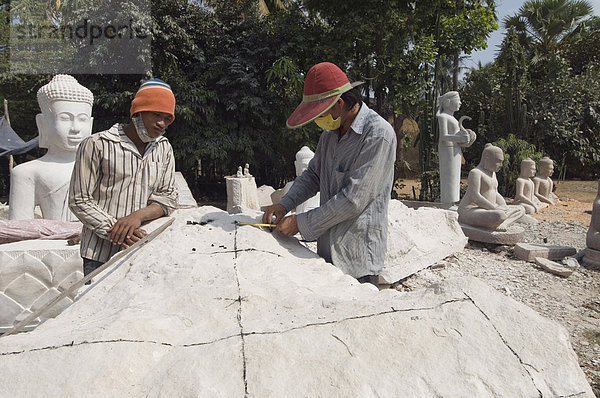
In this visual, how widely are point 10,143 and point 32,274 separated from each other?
10.5 meters

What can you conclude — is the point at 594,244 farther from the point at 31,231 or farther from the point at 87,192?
the point at 31,231

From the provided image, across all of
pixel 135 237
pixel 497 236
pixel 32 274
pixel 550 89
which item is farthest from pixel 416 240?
pixel 550 89

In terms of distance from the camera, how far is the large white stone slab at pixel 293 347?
100 cm

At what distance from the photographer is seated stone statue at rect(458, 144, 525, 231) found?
6246 millimetres

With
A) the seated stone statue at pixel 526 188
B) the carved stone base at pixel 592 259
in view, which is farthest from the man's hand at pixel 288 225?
the seated stone statue at pixel 526 188

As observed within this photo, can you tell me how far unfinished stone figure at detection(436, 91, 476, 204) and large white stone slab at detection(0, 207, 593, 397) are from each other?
7.11 m

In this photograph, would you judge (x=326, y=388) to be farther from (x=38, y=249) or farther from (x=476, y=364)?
(x=38, y=249)

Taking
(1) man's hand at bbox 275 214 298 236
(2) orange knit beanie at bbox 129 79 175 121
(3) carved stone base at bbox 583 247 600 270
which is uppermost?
(2) orange knit beanie at bbox 129 79 175 121

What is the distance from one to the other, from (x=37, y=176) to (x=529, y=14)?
63.1 feet

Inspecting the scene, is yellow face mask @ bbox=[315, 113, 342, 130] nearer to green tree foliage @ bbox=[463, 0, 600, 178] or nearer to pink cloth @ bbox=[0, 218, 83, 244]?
pink cloth @ bbox=[0, 218, 83, 244]

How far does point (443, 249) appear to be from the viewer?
500 cm

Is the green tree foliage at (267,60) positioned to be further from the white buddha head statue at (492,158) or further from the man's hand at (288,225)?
the man's hand at (288,225)

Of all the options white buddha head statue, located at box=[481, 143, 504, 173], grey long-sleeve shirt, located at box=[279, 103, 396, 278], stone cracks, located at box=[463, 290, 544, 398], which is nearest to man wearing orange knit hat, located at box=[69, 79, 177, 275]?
grey long-sleeve shirt, located at box=[279, 103, 396, 278]

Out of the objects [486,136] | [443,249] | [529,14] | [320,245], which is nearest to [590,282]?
[443,249]
